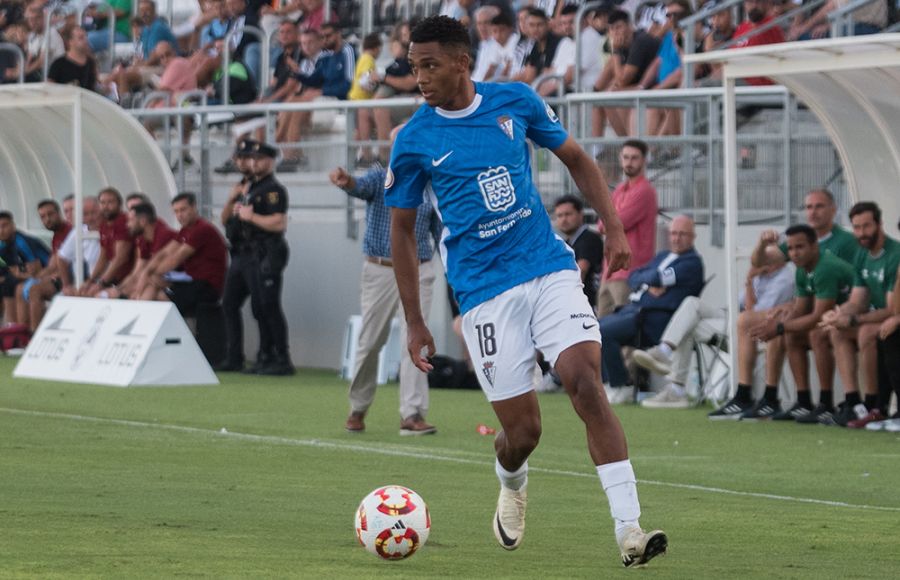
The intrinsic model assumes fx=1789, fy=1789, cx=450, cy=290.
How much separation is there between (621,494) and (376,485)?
11.6 ft

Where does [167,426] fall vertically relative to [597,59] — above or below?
below

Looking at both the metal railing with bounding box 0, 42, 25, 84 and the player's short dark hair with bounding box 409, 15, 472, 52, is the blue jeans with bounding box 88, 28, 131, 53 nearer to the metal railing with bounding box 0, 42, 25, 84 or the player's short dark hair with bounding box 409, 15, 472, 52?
the metal railing with bounding box 0, 42, 25, 84

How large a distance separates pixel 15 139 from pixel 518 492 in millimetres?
18751

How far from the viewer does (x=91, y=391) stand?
17.8 m

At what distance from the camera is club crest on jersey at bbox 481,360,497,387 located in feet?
25.4

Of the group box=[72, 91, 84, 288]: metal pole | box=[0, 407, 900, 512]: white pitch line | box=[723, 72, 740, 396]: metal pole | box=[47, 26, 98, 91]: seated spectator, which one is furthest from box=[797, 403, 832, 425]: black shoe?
box=[47, 26, 98, 91]: seated spectator

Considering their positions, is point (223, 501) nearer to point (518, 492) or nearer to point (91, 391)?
point (518, 492)

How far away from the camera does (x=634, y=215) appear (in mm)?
17688

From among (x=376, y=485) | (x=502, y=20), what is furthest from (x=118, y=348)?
(x=376, y=485)

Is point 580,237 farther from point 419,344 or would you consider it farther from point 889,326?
point 419,344

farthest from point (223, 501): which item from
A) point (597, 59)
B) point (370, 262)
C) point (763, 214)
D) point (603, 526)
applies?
point (597, 59)

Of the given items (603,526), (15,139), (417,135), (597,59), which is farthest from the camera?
(15,139)

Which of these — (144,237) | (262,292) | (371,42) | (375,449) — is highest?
(371,42)

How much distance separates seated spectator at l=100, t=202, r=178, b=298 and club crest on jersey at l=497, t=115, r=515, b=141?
14259 millimetres
